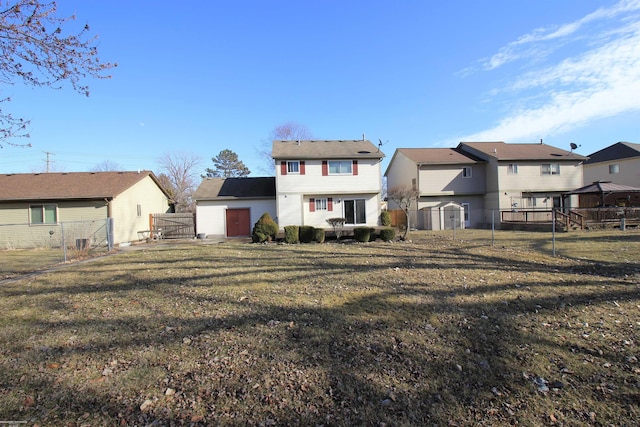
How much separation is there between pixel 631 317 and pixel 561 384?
2.95 meters

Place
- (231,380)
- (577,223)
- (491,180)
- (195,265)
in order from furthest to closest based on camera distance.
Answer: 1. (491,180)
2. (577,223)
3. (195,265)
4. (231,380)

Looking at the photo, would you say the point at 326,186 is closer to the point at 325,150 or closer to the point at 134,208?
the point at 325,150

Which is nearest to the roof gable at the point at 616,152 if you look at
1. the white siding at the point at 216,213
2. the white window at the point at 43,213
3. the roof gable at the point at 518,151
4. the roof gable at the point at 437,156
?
the roof gable at the point at 518,151

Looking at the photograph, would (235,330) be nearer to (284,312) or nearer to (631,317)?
(284,312)

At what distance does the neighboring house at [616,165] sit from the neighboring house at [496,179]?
35.6 feet

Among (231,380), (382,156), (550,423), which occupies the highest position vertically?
(382,156)

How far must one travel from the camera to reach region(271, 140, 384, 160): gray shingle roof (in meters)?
21.8

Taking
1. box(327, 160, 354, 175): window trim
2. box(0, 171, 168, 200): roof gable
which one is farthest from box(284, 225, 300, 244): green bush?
box(0, 171, 168, 200): roof gable

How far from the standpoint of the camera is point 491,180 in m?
26.5

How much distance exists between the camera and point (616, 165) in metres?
33.8

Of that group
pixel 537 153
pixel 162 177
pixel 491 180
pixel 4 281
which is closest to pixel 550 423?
pixel 4 281

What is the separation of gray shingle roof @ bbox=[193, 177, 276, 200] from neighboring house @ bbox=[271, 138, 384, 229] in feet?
6.06

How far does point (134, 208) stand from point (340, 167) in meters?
13.7

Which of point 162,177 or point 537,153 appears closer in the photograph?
point 537,153
